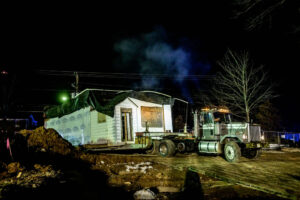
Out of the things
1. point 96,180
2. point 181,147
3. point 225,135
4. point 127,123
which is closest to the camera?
point 96,180

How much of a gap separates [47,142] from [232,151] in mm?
8311

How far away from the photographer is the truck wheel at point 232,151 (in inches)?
401

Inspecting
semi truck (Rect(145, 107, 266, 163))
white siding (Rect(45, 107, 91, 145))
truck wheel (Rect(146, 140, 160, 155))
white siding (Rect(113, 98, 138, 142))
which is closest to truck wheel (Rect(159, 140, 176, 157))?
semi truck (Rect(145, 107, 266, 163))

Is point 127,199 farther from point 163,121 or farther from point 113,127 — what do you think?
point 163,121

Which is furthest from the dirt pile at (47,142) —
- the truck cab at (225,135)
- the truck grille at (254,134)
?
the truck grille at (254,134)

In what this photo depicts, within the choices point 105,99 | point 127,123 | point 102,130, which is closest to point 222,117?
point 127,123

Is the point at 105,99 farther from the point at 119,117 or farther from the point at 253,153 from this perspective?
the point at 253,153

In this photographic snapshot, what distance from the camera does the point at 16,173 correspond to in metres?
6.11

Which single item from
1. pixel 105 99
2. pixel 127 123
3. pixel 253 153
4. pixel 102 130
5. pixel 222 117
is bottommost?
pixel 253 153

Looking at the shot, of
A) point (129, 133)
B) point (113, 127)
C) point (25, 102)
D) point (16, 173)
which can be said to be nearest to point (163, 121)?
point (129, 133)

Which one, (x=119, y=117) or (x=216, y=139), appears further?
(x=119, y=117)

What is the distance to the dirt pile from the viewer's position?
9914 mm

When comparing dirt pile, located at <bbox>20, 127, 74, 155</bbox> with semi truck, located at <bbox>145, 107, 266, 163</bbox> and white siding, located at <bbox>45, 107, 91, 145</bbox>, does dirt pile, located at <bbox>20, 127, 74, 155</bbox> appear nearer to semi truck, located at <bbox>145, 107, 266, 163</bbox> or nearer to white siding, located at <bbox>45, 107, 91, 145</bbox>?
semi truck, located at <bbox>145, 107, 266, 163</bbox>

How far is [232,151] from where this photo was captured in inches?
408
